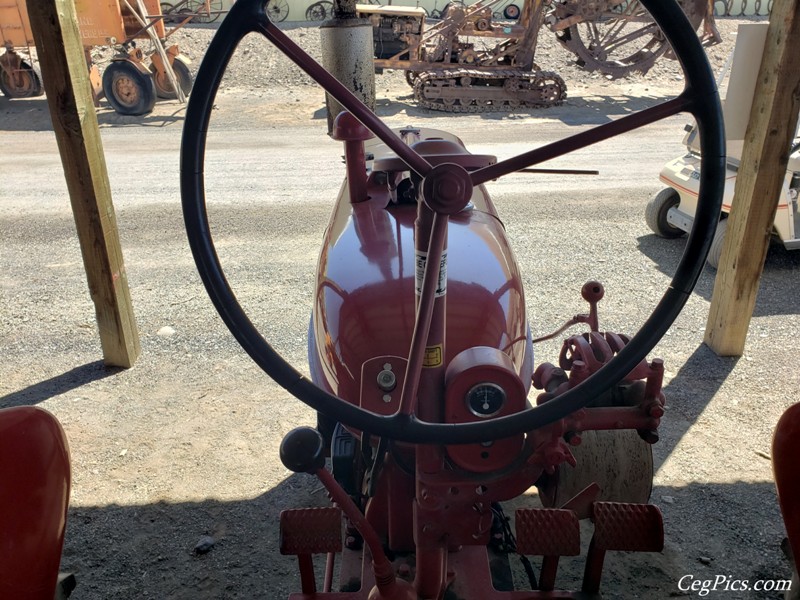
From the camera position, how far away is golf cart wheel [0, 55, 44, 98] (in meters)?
11.8

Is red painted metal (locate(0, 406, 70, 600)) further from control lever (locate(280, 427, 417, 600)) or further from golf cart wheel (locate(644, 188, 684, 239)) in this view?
golf cart wheel (locate(644, 188, 684, 239))

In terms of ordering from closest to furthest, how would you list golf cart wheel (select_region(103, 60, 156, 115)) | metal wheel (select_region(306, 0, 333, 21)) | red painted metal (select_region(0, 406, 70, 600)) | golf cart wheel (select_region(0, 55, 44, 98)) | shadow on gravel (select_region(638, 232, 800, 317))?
red painted metal (select_region(0, 406, 70, 600)), shadow on gravel (select_region(638, 232, 800, 317)), golf cart wheel (select_region(103, 60, 156, 115)), golf cart wheel (select_region(0, 55, 44, 98)), metal wheel (select_region(306, 0, 333, 21))

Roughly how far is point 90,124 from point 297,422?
1653 millimetres

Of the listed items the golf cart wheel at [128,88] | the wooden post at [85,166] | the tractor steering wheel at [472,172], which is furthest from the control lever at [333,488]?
the golf cart wheel at [128,88]

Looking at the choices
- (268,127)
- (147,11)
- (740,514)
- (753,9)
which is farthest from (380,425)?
(753,9)

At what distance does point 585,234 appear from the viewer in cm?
545

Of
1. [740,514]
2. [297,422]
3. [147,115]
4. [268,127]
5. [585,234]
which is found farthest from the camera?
[147,115]

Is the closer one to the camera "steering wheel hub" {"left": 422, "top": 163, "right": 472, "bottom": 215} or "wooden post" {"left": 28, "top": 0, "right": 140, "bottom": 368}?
"steering wheel hub" {"left": 422, "top": 163, "right": 472, "bottom": 215}

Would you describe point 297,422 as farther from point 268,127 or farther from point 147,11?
point 147,11

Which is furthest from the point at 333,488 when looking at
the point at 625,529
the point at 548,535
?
the point at 625,529

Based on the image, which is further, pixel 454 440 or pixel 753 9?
pixel 753 9

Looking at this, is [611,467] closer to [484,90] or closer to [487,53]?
[484,90]

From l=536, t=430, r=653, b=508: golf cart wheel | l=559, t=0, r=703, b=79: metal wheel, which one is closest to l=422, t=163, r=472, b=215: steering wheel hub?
l=536, t=430, r=653, b=508: golf cart wheel

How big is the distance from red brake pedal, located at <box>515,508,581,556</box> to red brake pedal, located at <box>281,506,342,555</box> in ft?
1.46
